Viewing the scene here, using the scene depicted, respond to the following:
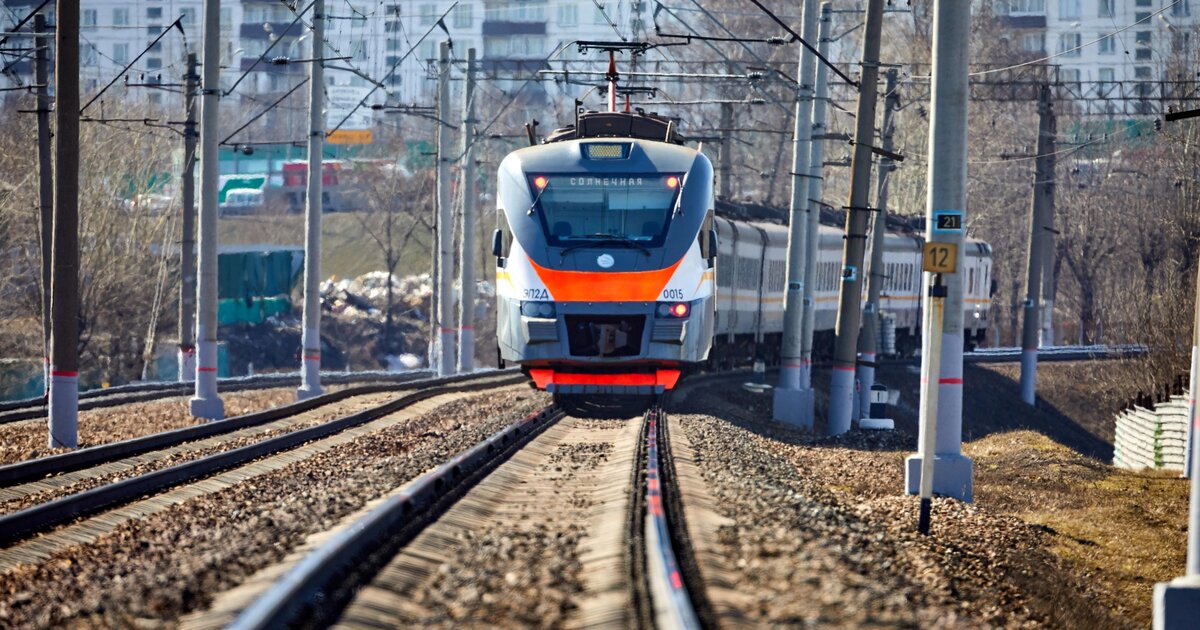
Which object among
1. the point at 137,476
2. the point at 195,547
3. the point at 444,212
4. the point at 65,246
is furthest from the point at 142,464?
the point at 444,212

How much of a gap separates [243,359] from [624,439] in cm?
4778

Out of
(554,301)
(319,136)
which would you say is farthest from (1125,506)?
(319,136)

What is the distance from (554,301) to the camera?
19.8 m

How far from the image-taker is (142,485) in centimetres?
1320

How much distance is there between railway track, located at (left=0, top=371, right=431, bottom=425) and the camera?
26164 millimetres

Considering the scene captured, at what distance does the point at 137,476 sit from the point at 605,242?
7806 mm

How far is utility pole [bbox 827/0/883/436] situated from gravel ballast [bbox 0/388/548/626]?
11539mm

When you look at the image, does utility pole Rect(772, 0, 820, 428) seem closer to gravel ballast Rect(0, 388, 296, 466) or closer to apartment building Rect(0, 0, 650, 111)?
gravel ballast Rect(0, 388, 296, 466)

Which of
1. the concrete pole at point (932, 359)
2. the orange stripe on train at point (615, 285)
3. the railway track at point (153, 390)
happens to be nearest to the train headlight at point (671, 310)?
the orange stripe on train at point (615, 285)

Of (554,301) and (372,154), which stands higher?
(372,154)

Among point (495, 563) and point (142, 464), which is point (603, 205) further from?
point (495, 563)

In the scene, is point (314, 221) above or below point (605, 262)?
above

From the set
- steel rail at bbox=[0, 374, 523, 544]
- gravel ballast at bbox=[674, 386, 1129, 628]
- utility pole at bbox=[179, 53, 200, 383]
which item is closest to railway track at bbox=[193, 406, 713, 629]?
gravel ballast at bbox=[674, 386, 1129, 628]

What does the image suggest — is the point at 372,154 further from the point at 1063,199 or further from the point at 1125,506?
the point at 1125,506
